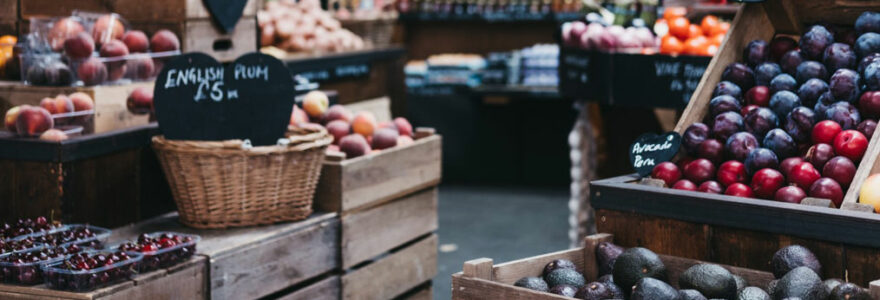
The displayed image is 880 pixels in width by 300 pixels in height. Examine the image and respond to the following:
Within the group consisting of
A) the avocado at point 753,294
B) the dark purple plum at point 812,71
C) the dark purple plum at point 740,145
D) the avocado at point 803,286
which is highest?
the dark purple plum at point 812,71

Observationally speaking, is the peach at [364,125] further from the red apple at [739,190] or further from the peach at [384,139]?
the red apple at [739,190]

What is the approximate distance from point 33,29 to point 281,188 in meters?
0.99

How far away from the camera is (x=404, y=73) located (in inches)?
316

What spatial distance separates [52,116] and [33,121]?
61 mm

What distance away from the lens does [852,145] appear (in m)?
2.27

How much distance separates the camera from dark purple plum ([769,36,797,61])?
8.88ft

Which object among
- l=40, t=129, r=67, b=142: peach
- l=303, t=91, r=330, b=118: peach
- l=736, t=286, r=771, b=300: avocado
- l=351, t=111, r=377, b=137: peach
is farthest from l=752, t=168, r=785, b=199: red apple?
l=303, t=91, r=330, b=118: peach

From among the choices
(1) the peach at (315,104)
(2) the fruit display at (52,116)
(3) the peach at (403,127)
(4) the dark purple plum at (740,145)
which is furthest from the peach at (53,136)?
(4) the dark purple plum at (740,145)

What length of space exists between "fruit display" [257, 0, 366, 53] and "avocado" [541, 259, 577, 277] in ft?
15.2

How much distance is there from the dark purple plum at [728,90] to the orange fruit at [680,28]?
186 cm

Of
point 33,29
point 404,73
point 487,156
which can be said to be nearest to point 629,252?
point 33,29

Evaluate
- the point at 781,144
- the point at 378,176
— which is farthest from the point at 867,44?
the point at 378,176

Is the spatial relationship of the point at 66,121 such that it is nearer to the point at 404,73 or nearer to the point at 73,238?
the point at 73,238

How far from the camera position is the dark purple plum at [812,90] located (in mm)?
2473
